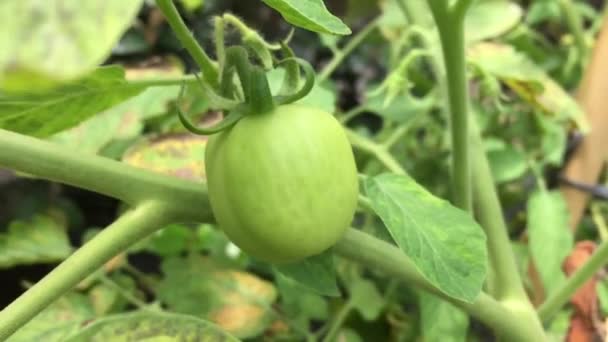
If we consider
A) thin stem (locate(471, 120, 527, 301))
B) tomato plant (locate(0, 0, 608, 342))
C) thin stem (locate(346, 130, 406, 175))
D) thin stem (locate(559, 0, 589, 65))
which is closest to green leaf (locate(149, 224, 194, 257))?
tomato plant (locate(0, 0, 608, 342))

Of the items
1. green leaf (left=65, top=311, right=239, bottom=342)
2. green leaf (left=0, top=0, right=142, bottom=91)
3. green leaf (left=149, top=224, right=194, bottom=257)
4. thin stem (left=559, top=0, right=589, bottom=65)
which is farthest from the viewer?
thin stem (left=559, top=0, right=589, bottom=65)

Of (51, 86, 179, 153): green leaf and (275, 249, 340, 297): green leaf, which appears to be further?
(51, 86, 179, 153): green leaf

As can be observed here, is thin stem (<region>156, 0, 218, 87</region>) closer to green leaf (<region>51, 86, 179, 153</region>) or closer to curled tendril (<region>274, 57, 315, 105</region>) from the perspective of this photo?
curled tendril (<region>274, 57, 315, 105</region>)

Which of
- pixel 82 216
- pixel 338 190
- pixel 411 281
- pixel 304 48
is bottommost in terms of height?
pixel 82 216

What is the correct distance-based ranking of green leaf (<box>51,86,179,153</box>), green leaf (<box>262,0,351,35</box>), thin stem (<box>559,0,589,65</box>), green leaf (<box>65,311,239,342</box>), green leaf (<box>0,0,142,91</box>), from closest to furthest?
green leaf (<box>0,0,142,91</box>), green leaf (<box>262,0,351,35</box>), green leaf (<box>65,311,239,342</box>), green leaf (<box>51,86,179,153</box>), thin stem (<box>559,0,589,65</box>)

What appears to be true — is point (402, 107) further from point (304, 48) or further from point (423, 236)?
point (304, 48)

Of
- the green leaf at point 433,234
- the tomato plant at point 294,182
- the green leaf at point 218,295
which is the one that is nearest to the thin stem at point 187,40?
the tomato plant at point 294,182

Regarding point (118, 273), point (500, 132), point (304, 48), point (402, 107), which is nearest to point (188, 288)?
point (118, 273)
